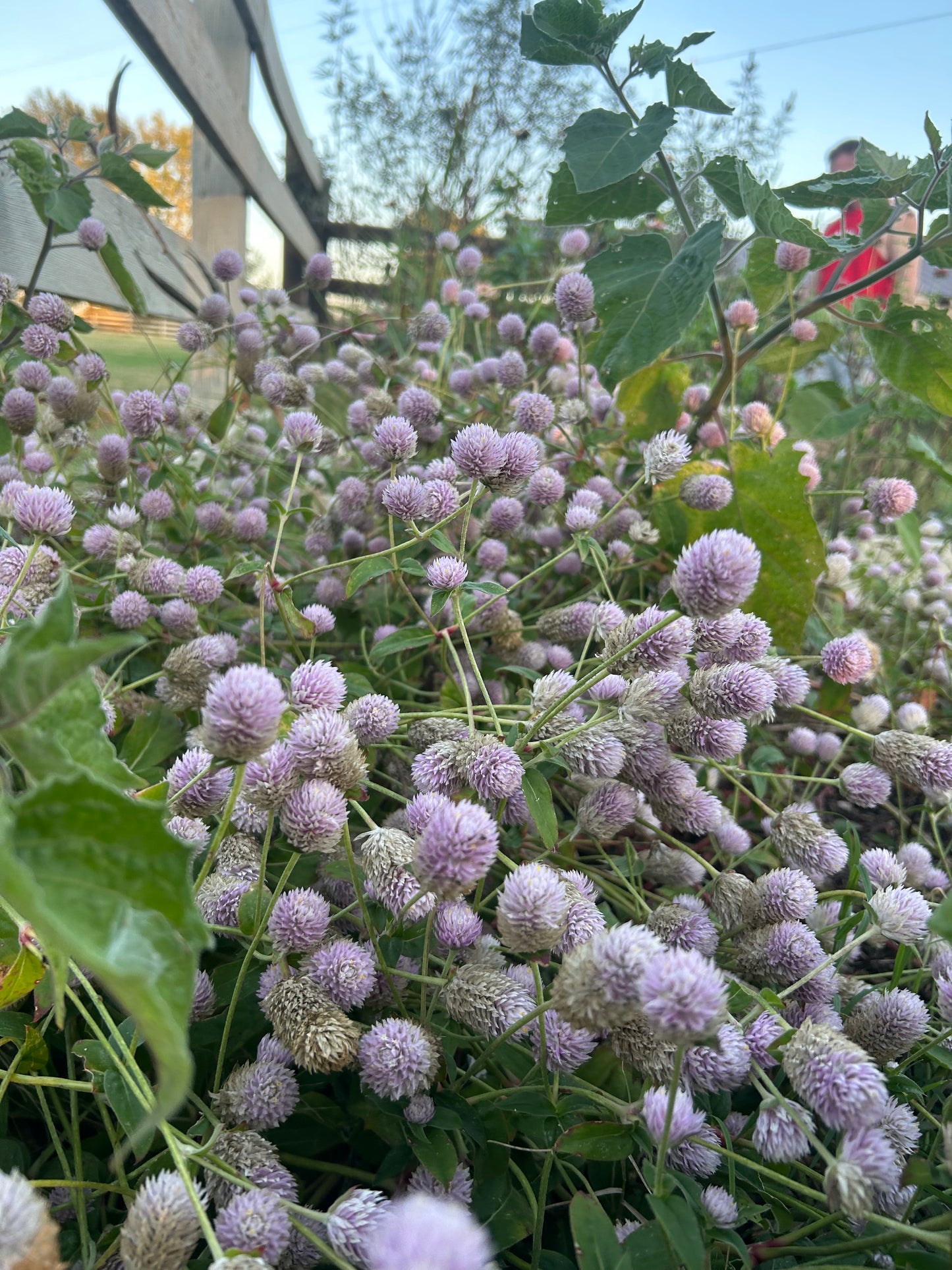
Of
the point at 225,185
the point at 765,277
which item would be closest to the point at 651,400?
the point at 765,277

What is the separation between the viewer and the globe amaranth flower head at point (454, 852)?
0.46m

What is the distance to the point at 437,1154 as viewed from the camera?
50 centimetres

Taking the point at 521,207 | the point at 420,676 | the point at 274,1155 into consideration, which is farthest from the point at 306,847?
the point at 521,207

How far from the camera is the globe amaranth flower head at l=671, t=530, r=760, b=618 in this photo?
527mm

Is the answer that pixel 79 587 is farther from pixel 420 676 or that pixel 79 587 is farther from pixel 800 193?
pixel 800 193

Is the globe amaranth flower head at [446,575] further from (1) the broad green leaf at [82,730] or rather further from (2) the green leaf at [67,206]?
(2) the green leaf at [67,206]

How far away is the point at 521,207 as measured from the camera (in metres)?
3.74

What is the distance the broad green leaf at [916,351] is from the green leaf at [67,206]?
4.06 feet

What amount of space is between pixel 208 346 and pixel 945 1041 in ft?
4.54

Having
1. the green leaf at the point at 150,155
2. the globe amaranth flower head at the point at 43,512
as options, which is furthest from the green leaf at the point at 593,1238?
the green leaf at the point at 150,155

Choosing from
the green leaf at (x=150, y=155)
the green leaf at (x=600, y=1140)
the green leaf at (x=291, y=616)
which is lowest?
the green leaf at (x=600, y=1140)

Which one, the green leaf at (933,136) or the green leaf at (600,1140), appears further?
the green leaf at (933,136)

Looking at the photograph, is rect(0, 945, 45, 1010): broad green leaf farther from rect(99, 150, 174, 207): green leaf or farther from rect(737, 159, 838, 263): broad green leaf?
rect(99, 150, 174, 207): green leaf

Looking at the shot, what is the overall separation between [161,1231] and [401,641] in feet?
1.68
